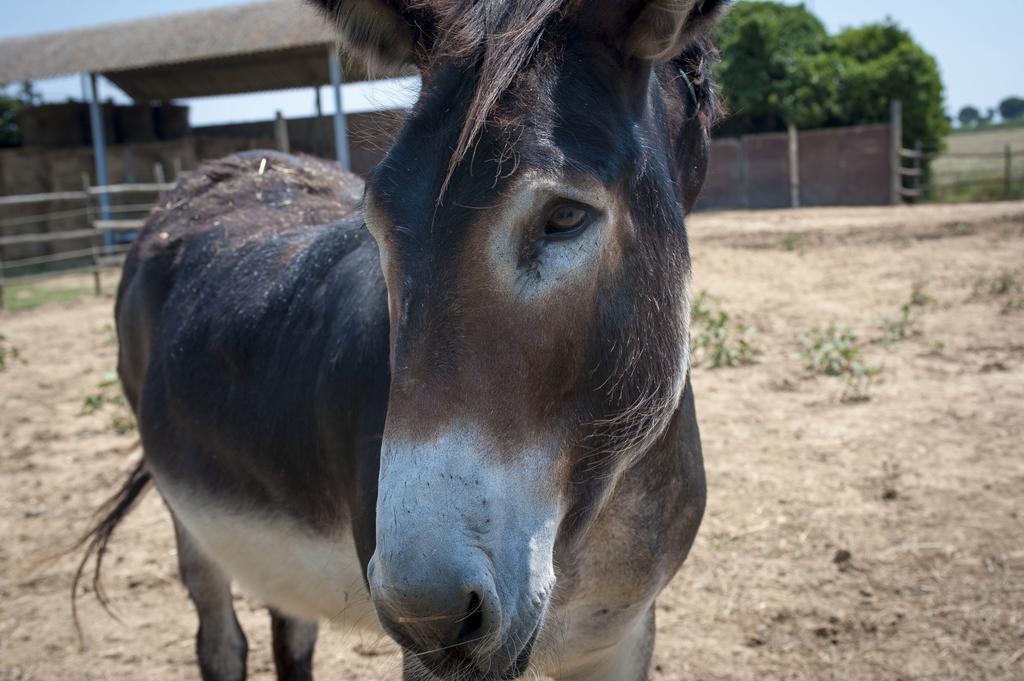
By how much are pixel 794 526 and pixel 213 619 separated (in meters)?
2.90

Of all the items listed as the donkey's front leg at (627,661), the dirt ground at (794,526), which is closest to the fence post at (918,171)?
the dirt ground at (794,526)

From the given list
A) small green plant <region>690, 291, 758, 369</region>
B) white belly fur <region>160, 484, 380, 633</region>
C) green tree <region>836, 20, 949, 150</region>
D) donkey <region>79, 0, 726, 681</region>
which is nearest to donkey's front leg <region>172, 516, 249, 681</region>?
white belly fur <region>160, 484, 380, 633</region>

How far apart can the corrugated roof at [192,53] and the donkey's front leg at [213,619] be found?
1491 cm

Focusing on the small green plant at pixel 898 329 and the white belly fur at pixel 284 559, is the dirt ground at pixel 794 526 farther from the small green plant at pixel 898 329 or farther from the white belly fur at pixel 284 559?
the white belly fur at pixel 284 559

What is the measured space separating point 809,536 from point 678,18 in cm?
320

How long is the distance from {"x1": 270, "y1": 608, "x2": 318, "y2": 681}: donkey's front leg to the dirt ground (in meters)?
0.28

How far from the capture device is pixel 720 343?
6750mm

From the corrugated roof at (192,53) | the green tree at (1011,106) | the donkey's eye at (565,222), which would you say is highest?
the green tree at (1011,106)

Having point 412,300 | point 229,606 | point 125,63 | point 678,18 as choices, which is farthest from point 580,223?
point 125,63

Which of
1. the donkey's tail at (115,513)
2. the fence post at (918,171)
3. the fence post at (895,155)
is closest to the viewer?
the donkey's tail at (115,513)

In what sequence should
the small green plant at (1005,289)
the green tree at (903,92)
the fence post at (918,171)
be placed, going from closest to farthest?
the small green plant at (1005,289)
the fence post at (918,171)
the green tree at (903,92)

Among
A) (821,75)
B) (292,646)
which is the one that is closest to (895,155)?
(821,75)

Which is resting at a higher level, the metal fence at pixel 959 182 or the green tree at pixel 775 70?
the green tree at pixel 775 70

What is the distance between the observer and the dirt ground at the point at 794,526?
128 inches
